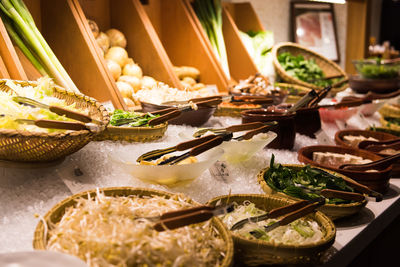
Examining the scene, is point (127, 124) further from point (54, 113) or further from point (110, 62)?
point (110, 62)

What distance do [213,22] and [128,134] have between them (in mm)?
2366

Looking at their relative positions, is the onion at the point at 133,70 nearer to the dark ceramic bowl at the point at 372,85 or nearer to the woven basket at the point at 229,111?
the woven basket at the point at 229,111

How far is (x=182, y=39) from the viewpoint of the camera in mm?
3701

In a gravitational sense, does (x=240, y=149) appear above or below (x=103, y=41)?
below

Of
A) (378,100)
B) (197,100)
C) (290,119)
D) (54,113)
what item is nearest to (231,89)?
(197,100)

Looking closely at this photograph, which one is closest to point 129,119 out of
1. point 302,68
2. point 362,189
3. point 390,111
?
point 362,189

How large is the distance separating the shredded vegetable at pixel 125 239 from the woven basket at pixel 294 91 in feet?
8.25

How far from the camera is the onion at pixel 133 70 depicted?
118 inches

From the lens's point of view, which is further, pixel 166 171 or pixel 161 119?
pixel 161 119

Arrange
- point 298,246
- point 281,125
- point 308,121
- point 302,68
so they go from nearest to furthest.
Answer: point 298,246 < point 281,125 < point 308,121 < point 302,68

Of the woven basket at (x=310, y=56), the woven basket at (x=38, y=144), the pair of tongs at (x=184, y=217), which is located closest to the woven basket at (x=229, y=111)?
the woven basket at (x=38, y=144)

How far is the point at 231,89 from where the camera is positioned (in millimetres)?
3195

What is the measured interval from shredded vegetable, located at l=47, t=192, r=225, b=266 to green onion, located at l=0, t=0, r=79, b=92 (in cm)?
133

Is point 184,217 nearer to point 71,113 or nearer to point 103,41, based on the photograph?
point 71,113
